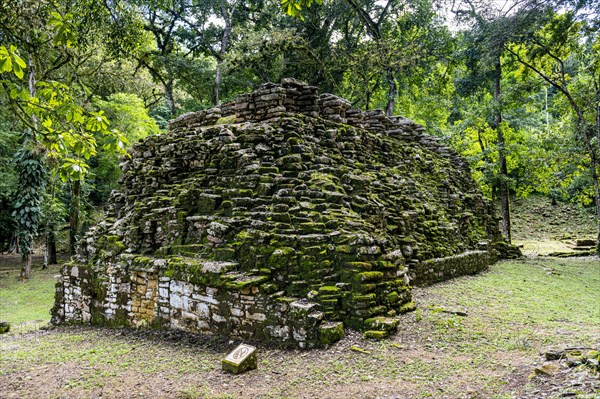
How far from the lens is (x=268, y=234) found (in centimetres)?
626

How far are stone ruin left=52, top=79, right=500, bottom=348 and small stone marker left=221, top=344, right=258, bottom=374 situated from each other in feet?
1.84

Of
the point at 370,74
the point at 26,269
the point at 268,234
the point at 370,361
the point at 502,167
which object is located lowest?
the point at 370,361

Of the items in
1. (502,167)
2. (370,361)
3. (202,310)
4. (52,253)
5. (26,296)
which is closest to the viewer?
(370,361)

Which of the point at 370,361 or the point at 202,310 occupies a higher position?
the point at 202,310

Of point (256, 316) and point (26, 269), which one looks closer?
point (256, 316)

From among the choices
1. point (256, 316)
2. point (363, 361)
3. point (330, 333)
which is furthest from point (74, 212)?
point (363, 361)

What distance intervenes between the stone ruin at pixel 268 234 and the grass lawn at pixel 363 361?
39 centimetres

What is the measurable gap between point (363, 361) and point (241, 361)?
149 centimetres

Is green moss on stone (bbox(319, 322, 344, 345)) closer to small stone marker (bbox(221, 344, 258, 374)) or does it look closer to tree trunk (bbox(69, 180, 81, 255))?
small stone marker (bbox(221, 344, 258, 374))

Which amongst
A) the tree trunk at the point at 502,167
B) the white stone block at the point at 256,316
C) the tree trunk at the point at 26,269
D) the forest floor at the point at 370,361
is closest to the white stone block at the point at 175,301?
the forest floor at the point at 370,361

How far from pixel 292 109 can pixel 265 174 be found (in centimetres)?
232

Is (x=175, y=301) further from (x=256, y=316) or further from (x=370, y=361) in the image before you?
(x=370, y=361)

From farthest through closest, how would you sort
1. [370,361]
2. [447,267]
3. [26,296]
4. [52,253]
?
1. [52,253]
2. [26,296]
3. [447,267]
4. [370,361]

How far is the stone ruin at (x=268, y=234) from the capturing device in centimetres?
571
